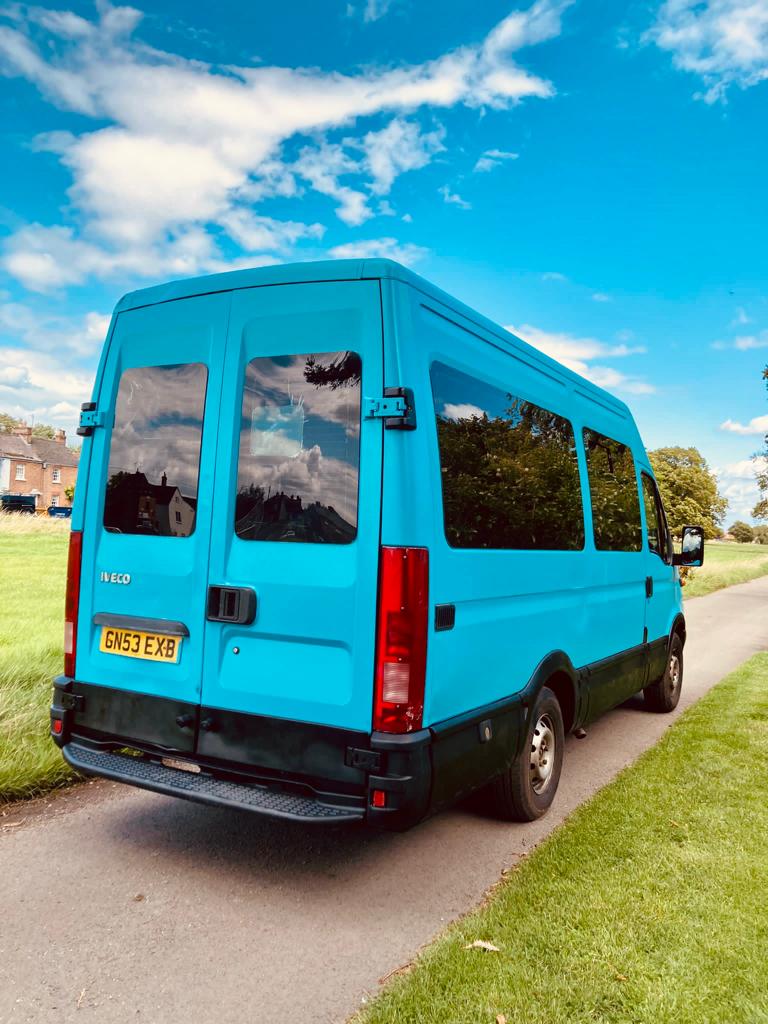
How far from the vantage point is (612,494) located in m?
5.78

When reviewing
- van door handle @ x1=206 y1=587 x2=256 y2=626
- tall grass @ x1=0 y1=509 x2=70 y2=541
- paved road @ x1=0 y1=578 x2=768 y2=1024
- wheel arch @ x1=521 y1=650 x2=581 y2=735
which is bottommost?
paved road @ x1=0 y1=578 x2=768 y2=1024

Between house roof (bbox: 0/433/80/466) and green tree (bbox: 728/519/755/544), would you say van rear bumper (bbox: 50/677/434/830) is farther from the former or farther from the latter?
green tree (bbox: 728/519/755/544)

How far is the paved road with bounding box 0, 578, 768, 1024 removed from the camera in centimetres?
281

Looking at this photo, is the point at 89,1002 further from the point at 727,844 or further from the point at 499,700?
the point at 727,844

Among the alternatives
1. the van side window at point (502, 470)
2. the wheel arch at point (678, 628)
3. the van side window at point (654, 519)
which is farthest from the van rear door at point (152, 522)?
the wheel arch at point (678, 628)

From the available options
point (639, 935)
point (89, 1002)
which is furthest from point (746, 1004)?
point (89, 1002)

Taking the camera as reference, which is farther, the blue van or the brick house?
the brick house

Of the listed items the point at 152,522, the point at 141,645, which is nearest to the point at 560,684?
the point at 141,645

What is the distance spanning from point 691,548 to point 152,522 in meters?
5.11

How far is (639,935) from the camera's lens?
3203 mm

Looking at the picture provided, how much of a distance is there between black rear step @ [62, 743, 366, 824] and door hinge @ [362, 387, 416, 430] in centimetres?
157

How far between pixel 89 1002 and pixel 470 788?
1.76 m

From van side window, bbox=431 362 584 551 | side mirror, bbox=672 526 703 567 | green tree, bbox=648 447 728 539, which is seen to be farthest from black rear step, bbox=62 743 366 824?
green tree, bbox=648 447 728 539

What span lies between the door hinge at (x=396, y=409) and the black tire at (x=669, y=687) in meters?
4.86
